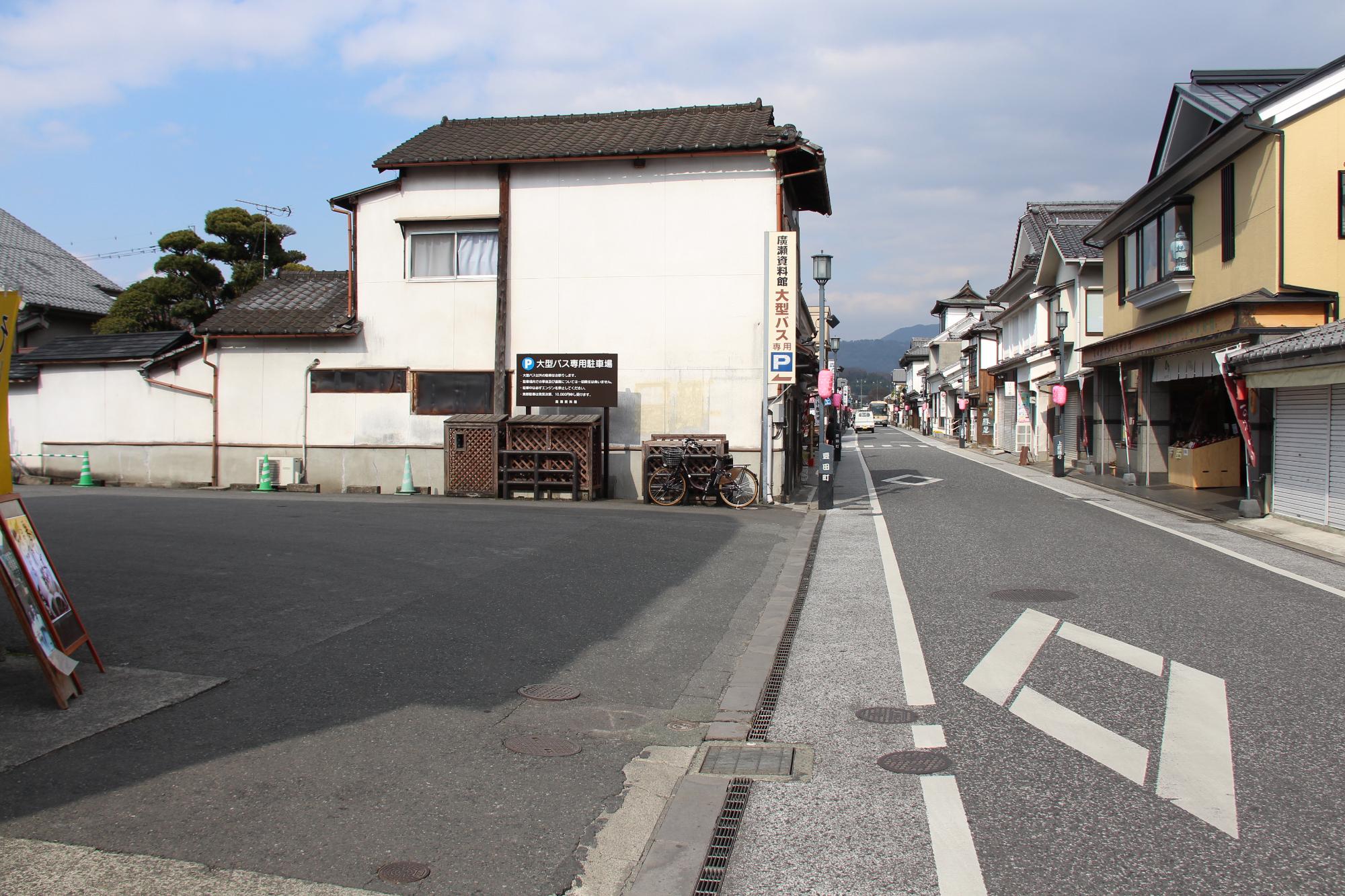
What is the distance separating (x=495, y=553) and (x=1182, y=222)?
16670mm

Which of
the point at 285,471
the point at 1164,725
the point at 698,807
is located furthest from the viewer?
the point at 285,471

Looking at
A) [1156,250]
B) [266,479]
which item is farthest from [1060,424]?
[266,479]

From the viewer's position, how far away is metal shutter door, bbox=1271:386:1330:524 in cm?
1427

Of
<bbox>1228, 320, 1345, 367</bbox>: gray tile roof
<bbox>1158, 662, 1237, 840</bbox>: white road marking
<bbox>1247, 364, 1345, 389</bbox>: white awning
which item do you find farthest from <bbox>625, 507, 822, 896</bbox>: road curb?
<bbox>1228, 320, 1345, 367</bbox>: gray tile roof

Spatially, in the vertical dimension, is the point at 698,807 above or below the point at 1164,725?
below

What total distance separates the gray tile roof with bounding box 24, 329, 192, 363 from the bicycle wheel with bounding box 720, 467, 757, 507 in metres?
15.3

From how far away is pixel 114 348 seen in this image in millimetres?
24641

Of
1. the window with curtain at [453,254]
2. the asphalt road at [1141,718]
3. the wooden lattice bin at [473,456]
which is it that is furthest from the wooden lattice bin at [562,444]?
the asphalt road at [1141,718]

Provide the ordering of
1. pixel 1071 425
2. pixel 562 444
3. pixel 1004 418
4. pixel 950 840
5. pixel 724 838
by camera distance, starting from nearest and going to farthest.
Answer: pixel 950 840
pixel 724 838
pixel 562 444
pixel 1071 425
pixel 1004 418

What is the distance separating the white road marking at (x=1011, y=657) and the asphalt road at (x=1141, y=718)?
2 cm

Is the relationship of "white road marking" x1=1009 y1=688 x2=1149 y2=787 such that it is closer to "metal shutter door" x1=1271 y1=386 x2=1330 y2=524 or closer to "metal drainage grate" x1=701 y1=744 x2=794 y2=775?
"metal drainage grate" x1=701 y1=744 x2=794 y2=775

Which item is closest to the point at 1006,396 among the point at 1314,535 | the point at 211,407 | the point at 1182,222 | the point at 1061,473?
the point at 1061,473

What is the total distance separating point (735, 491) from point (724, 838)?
14.6 metres

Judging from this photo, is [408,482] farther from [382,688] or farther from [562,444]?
[382,688]
